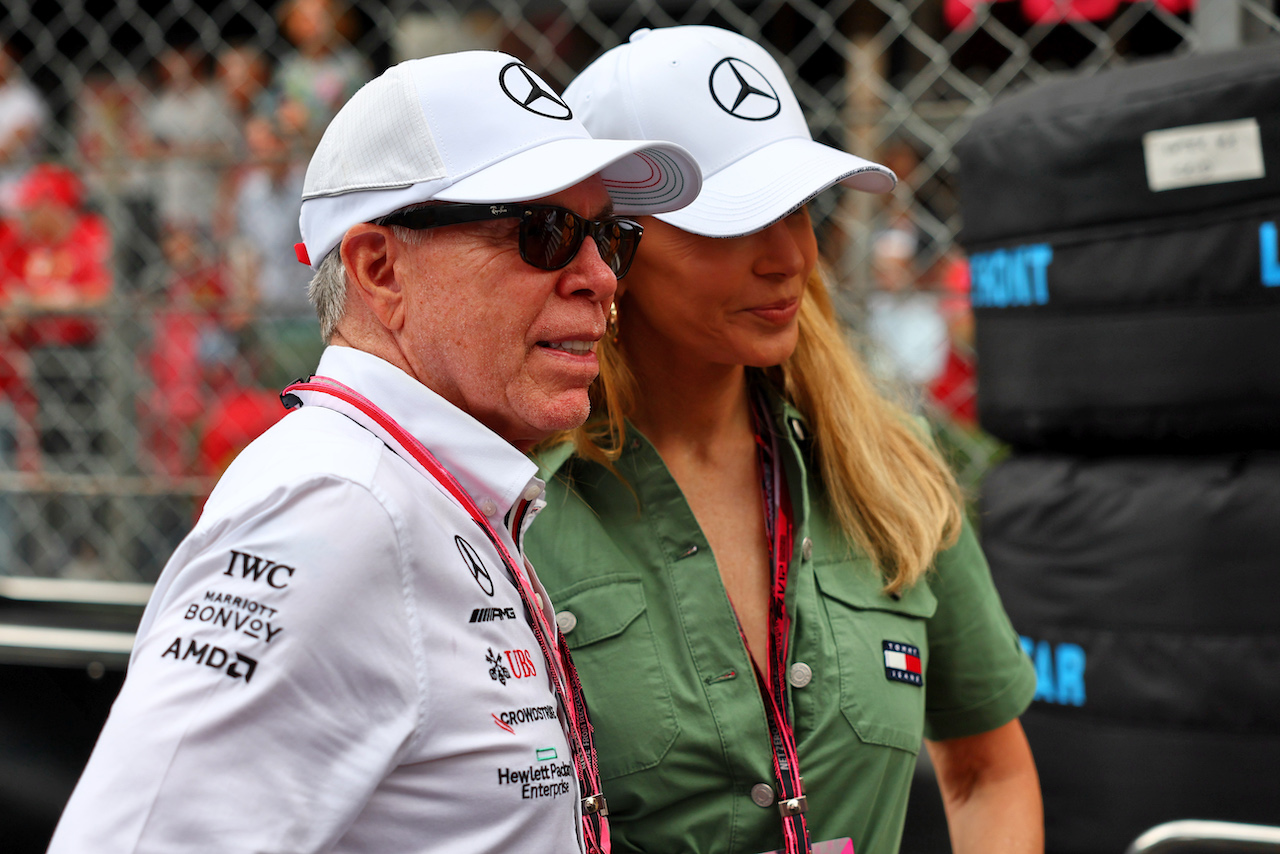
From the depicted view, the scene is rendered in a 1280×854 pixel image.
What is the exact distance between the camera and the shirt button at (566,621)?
1331 millimetres

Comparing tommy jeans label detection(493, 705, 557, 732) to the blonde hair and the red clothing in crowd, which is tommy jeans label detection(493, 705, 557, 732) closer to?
the blonde hair

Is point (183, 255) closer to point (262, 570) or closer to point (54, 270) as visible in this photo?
point (54, 270)

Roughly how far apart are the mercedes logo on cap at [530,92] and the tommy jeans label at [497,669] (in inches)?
19.3

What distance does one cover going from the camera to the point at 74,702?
95.4 inches

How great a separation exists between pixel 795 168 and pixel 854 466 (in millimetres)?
393

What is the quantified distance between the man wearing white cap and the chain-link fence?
7.45ft

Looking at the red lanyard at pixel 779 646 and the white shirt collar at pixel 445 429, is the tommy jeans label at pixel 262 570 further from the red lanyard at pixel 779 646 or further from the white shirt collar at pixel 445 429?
the red lanyard at pixel 779 646

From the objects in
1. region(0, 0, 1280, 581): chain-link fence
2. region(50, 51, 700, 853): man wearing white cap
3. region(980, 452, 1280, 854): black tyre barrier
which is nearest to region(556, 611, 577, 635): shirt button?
region(50, 51, 700, 853): man wearing white cap

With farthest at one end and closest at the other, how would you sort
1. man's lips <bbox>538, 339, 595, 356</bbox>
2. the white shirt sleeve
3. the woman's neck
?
1. the woman's neck
2. man's lips <bbox>538, 339, 595, 356</bbox>
3. the white shirt sleeve

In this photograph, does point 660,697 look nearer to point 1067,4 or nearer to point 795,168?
point 795,168

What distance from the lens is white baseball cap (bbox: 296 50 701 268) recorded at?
1.03m

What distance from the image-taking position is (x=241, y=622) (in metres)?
0.83

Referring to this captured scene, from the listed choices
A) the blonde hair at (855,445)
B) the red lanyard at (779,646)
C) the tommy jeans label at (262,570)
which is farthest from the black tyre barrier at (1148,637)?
the tommy jeans label at (262,570)

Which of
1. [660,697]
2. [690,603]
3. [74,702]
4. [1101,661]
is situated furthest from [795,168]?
[74,702]
